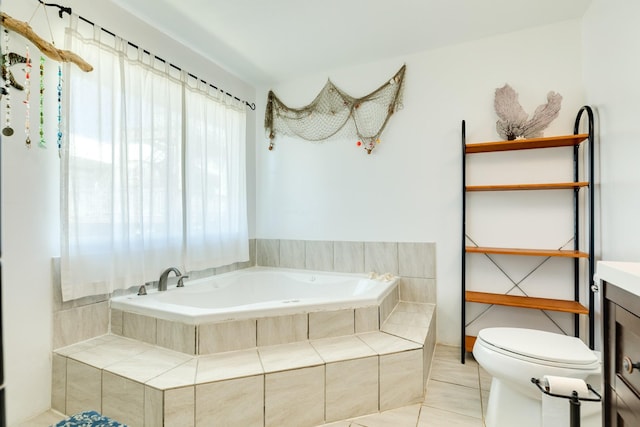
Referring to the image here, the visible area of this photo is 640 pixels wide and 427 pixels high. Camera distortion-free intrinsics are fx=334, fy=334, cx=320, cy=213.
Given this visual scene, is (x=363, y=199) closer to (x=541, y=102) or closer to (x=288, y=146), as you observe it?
(x=288, y=146)

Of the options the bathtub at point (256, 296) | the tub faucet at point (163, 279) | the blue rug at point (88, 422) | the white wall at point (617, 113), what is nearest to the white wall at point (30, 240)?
the bathtub at point (256, 296)

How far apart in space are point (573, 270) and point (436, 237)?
36.1 inches

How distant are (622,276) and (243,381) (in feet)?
4.88

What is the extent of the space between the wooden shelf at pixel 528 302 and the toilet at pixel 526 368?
19.7 inches

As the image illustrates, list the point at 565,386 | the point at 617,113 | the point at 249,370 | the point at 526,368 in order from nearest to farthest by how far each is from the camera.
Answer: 1. the point at 565,386
2. the point at 526,368
3. the point at 249,370
4. the point at 617,113

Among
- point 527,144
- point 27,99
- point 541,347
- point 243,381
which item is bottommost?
point 243,381

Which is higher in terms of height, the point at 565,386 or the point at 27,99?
the point at 27,99

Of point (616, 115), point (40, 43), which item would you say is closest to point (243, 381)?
point (40, 43)

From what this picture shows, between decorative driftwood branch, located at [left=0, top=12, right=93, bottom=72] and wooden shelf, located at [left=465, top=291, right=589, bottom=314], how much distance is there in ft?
9.16

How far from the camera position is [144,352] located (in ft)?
5.92

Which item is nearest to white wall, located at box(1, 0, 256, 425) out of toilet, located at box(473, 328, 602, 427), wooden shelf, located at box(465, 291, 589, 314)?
toilet, located at box(473, 328, 602, 427)

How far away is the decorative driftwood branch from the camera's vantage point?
1.60 m

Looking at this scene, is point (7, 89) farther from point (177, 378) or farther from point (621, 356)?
point (621, 356)

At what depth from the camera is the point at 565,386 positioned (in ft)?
3.89
